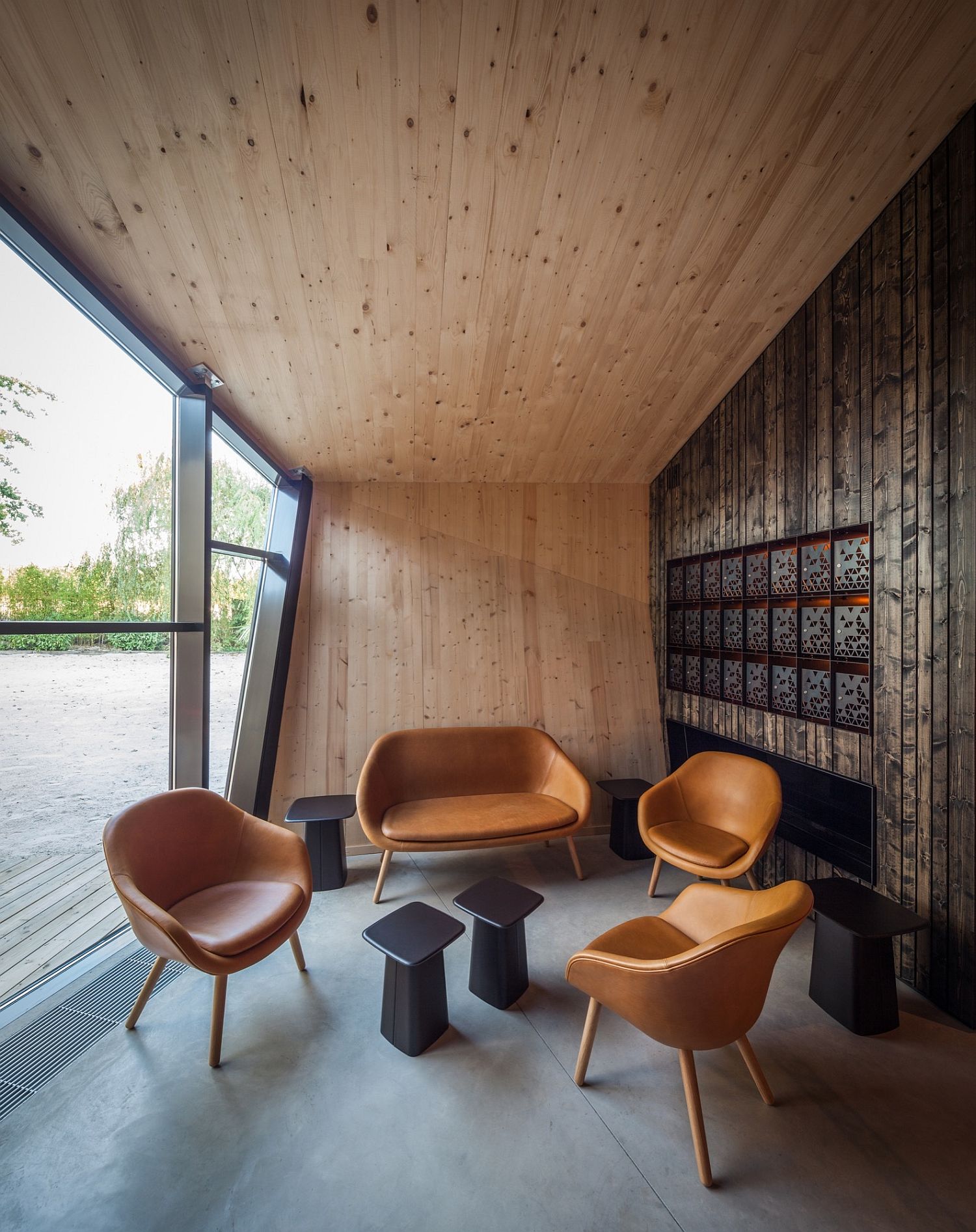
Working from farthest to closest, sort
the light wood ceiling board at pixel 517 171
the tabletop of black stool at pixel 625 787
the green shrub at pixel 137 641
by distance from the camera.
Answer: the tabletop of black stool at pixel 625 787
the green shrub at pixel 137 641
the light wood ceiling board at pixel 517 171

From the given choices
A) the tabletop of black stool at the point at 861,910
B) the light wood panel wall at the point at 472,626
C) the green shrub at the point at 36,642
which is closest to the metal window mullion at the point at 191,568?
the green shrub at the point at 36,642

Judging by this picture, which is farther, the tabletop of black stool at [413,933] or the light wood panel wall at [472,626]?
the light wood panel wall at [472,626]

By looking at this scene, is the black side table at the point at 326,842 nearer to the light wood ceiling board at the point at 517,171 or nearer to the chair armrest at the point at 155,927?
the chair armrest at the point at 155,927

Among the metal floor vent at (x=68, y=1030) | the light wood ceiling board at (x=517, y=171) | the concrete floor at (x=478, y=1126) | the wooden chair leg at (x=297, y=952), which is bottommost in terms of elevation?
the concrete floor at (x=478, y=1126)

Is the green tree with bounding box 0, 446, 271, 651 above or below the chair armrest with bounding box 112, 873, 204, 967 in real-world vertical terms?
above

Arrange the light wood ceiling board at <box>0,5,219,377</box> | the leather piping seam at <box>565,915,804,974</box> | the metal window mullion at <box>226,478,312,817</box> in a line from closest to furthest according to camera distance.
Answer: the leather piping seam at <box>565,915,804,974</box>, the light wood ceiling board at <box>0,5,219,377</box>, the metal window mullion at <box>226,478,312,817</box>

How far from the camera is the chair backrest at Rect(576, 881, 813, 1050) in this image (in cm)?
160

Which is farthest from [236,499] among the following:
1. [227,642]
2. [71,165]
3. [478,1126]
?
[478,1126]

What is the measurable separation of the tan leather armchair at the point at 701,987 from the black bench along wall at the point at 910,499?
1.12m

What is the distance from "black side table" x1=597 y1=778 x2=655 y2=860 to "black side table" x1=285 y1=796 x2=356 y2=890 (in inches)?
75.5

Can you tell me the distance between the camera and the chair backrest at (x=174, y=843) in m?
2.29

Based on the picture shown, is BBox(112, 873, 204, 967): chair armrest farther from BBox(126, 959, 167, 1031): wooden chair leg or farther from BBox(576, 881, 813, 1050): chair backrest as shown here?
BBox(576, 881, 813, 1050): chair backrest

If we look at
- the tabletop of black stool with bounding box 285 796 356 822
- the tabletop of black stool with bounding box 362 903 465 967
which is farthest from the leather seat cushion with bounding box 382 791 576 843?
the tabletop of black stool with bounding box 362 903 465 967

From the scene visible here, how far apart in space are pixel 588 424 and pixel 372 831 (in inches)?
126
